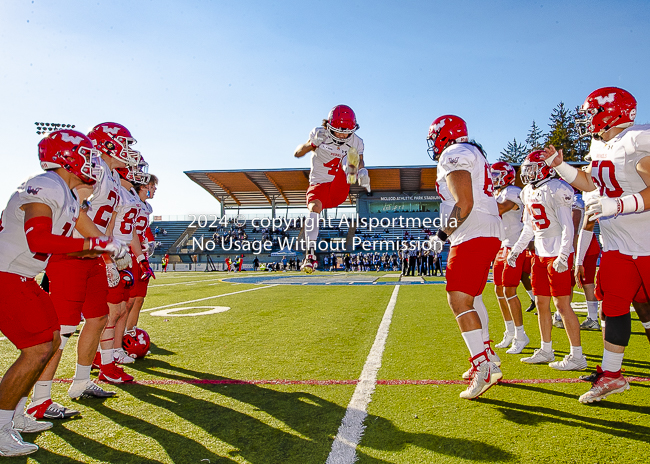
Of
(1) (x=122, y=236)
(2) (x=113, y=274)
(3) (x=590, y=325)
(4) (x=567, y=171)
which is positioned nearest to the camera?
(4) (x=567, y=171)

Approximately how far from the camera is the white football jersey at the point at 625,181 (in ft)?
11.2

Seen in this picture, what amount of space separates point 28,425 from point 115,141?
8.78 ft

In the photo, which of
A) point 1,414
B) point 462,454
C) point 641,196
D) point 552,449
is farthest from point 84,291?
point 641,196

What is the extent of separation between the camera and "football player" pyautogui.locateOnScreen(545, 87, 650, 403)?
3.43 meters

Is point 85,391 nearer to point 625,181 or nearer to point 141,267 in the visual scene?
point 141,267

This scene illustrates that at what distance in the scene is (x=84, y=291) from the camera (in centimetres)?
383

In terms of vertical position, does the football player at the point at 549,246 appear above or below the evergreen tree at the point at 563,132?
below

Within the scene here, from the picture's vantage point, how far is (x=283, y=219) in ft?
165

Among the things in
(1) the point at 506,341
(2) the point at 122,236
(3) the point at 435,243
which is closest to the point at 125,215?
(2) the point at 122,236

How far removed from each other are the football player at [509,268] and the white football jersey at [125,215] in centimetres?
446

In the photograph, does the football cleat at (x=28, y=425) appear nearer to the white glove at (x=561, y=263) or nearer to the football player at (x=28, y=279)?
the football player at (x=28, y=279)

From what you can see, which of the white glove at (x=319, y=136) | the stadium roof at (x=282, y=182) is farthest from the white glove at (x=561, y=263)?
the stadium roof at (x=282, y=182)

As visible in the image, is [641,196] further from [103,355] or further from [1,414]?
[103,355]

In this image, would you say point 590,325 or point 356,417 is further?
point 590,325
